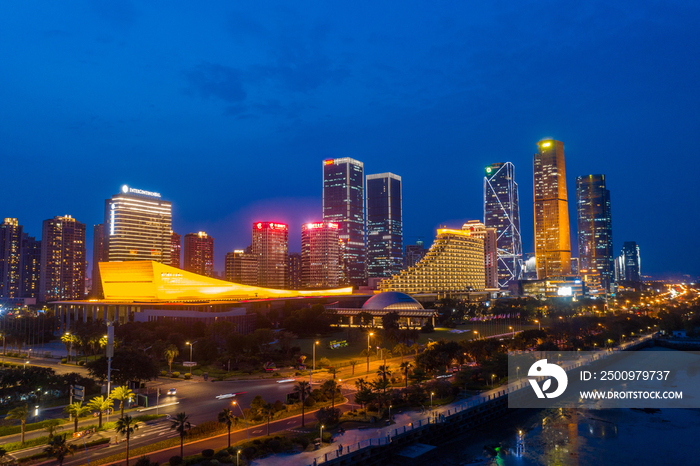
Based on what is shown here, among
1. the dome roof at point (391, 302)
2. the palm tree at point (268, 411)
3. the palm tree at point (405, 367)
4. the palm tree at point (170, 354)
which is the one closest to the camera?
the palm tree at point (268, 411)

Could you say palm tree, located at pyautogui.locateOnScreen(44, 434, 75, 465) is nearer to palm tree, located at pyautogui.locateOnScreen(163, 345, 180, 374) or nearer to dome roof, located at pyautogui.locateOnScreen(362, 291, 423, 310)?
palm tree, located at pyautogui.locateOnScreen(163, 345, 180, 374)

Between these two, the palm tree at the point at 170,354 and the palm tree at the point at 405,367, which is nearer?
the palm tree at the point at 405,367

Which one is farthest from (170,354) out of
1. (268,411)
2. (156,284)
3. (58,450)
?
(156,284)

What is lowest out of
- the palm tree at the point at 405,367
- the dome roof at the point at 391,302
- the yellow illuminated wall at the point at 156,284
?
the palm tree at the point at 405,367

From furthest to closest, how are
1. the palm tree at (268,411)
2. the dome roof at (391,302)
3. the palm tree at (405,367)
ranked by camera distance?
1. the dome roof at (391,302)
2. the palm tree at (405,367)
3. the palm tree at (268,411)

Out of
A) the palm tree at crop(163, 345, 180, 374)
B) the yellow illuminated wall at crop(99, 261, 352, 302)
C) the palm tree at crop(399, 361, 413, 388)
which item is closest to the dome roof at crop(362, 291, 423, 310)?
the yellow illuminated wall at crop(99, 261, 352, 302)

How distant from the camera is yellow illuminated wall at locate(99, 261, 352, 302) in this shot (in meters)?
136

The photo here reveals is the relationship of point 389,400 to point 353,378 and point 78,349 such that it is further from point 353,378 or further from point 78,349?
point 78,349

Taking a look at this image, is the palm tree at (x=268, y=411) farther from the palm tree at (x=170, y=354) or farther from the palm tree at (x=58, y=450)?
the palm tree at (x=170, y=354)

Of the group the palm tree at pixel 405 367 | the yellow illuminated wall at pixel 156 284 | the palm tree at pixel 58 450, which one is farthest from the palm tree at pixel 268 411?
the yellow illuminated wall at pixel 156 284

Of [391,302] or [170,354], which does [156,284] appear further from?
[391,302]

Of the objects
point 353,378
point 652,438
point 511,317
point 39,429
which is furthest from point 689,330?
point 39,429

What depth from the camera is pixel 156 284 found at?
445ft

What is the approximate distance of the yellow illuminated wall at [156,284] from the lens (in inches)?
5364
